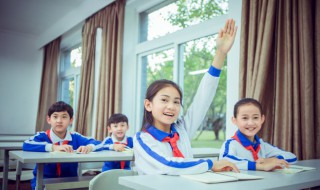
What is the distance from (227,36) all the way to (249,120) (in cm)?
54

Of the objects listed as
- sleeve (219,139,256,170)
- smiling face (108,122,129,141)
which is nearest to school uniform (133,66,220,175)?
sleeve (219,139,256,170)

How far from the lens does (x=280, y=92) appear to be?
8.09ft

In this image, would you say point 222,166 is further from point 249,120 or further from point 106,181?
point 249,120

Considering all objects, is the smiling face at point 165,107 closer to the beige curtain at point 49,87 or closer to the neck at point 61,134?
the neck at point 61,134

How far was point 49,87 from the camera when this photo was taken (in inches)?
301

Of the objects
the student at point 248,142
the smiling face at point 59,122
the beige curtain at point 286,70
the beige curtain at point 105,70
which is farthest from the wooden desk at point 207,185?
the beige curtain at point 105,70

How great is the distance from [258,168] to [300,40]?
1.38 meters

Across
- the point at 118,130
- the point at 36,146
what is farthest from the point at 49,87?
the point at 36,146

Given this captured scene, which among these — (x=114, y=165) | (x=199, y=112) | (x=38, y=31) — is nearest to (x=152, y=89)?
(x=199, y=112)

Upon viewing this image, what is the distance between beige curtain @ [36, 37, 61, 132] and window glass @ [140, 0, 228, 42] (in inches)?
133

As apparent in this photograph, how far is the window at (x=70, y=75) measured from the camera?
23.3ft

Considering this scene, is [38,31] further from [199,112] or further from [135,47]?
[199,112]

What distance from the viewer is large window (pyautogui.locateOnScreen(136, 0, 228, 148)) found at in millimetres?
3770

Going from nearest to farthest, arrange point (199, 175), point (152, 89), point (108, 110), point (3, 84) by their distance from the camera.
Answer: point (199, 175) < point (152, 89) < point (108, 110) < point (3, 84)
